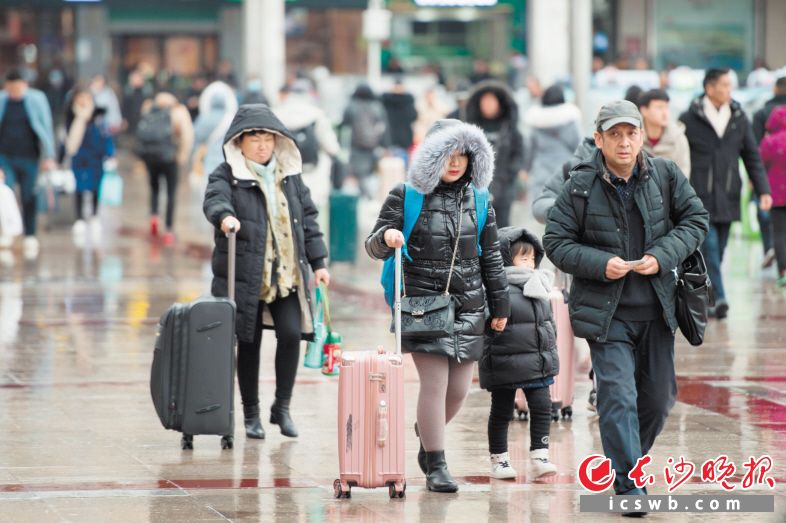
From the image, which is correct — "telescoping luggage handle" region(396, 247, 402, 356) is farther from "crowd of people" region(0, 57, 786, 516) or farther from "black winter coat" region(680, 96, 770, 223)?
"black winter coat" region(680, 96, 770, 223)

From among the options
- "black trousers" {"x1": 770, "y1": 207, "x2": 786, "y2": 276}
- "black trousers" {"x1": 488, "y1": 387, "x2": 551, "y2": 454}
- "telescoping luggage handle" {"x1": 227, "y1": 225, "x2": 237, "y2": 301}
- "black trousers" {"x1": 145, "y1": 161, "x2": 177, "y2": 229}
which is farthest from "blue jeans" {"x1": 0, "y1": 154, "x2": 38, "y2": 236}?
"black trousers" {"x1": 488, "y1": 387, "x2": 551, "y2": 454}

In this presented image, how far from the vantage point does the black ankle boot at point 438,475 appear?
732cm

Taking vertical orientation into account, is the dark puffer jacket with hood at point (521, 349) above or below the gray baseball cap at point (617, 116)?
below

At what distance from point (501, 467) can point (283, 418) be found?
1.55 m

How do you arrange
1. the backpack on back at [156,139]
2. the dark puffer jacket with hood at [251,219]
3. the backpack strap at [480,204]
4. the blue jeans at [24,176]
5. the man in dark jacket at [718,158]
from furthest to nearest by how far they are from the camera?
the backpack on back at [156,139] < the blue jeans at [24,176] < the man in dark jacket at [718,158] < the dark puffer jacket with hood at [251,219] < the backpack strap at [480,204]

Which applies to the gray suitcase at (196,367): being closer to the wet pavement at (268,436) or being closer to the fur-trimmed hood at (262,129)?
the wet pavement at (268,436)

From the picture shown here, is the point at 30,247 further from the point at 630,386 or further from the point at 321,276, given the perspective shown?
the point at 630,386

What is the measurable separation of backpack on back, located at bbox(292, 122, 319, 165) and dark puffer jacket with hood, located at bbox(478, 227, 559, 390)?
9560mm

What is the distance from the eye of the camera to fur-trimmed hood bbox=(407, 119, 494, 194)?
7.28 metres

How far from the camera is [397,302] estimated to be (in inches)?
284

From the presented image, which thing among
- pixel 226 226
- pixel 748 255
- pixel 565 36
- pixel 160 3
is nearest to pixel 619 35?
pixel 565 36

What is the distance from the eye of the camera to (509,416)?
302 inches

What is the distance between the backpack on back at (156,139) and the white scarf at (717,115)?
784 cm
